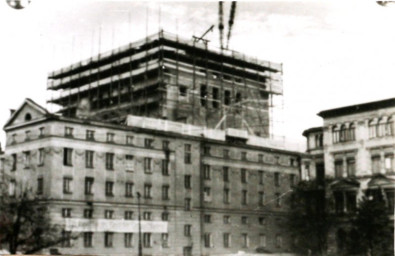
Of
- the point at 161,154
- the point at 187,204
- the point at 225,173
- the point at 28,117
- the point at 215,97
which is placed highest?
the point at 215,97

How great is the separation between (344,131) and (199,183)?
991 millimetres

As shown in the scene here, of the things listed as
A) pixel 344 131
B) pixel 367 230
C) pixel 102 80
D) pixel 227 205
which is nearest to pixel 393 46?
pixel 344 131

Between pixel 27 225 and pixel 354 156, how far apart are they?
212 centimetres

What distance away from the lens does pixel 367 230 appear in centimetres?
346

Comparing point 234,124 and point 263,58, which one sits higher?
point 263,58

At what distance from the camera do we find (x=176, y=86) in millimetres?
3676

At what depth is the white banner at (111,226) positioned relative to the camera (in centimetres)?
347

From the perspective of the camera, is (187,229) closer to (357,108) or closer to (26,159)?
(26,159)

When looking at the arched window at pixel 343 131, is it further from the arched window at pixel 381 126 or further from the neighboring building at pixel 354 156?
the arched window at pixel 381 126

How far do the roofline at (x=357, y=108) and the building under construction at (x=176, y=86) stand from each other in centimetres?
Result: 35

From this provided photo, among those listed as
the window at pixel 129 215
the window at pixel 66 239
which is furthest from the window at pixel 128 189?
the window at pixel 66 239

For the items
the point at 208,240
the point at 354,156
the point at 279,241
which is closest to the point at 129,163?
the point at 208,240

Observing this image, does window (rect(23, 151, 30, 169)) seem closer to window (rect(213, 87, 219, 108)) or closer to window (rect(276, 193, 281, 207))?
window (rect(213, 87, 219, 108))

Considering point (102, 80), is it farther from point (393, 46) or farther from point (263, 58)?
point (393, 46)
